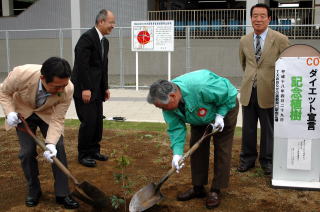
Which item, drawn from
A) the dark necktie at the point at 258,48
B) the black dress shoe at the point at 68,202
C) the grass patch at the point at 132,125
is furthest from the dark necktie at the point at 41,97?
the grass patch at the point at 132,125

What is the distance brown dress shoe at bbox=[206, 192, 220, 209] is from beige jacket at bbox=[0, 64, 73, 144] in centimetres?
152

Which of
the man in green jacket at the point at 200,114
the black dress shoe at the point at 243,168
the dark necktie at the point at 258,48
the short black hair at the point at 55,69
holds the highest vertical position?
the dark necktie at the point at 258,48

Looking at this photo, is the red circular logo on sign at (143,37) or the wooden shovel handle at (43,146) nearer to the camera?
the wooden shovel handle at (43,146)

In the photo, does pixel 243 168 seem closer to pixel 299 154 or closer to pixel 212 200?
pixel 299 154

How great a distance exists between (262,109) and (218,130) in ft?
4.27

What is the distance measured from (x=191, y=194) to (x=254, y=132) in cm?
125

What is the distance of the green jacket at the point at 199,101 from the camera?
11.2 ft

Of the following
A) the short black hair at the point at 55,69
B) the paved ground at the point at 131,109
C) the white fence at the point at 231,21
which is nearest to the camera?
the short black hair at the point at 55,69

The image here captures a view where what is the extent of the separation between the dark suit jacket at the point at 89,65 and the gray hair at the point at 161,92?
201cm

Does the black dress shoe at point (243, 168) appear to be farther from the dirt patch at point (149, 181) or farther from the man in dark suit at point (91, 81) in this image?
the man in dark suit at point (91, 81)

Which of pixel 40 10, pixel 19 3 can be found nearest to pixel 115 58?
pixel 40 10

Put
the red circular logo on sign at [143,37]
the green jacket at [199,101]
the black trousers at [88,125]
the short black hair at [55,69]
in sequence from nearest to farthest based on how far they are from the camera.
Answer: the short black hair at [55,69] < the green jacket at [199,101] < the black trousers at [88,125] < the red circular logo on sign at [143,37]

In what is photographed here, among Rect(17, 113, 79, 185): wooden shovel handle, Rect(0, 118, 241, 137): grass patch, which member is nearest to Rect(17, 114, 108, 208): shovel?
Rect(17, 113, 79, 185): wooden shovel handle

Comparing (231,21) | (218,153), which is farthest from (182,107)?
(231,21)
